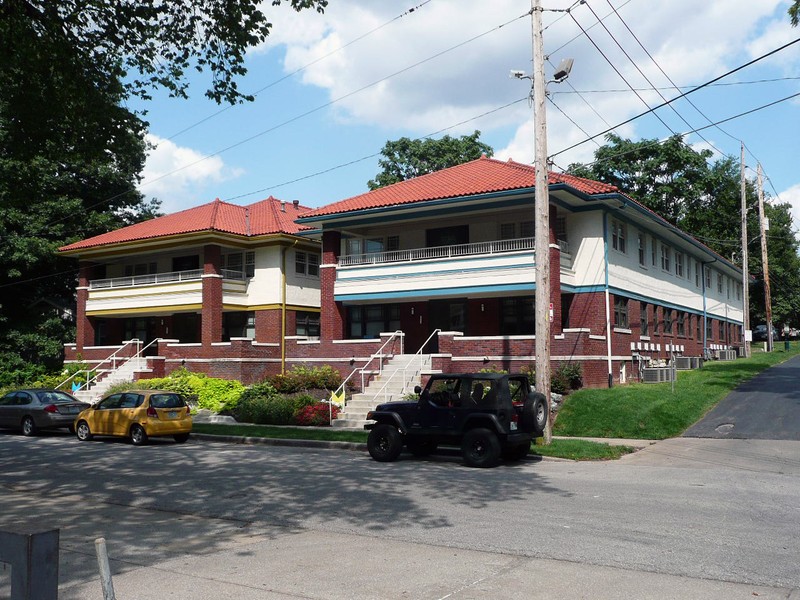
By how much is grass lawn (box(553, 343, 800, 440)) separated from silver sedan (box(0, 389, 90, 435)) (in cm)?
1445

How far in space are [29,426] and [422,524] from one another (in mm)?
17779

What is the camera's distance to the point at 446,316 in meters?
30.5

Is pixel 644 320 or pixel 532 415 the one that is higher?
pixel 644 320

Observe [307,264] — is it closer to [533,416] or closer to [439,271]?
[439,271]

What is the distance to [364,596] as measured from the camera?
619 centimetres

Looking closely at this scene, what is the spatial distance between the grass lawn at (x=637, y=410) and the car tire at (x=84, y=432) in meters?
12.9

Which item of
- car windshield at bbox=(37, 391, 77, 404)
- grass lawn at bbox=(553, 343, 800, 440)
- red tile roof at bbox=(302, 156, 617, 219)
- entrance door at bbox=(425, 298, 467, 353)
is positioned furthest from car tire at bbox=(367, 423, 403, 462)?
entrance door at bbox=(425, 298, 467, 353)

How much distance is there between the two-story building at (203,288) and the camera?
33.5 metres

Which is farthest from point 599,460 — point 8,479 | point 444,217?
point 444,217

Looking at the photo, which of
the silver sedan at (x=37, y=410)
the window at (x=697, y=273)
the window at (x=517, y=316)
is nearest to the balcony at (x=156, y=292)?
the silver sedan at (x=37, y=410)

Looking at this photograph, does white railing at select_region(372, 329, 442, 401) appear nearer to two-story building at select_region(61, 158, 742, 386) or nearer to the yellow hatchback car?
two-story building at select_region(61, 158, 742, 386)

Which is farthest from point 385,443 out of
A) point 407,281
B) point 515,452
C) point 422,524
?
point 407,281

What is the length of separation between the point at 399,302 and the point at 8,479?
1959 cm

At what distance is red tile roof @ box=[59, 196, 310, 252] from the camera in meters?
35.2
